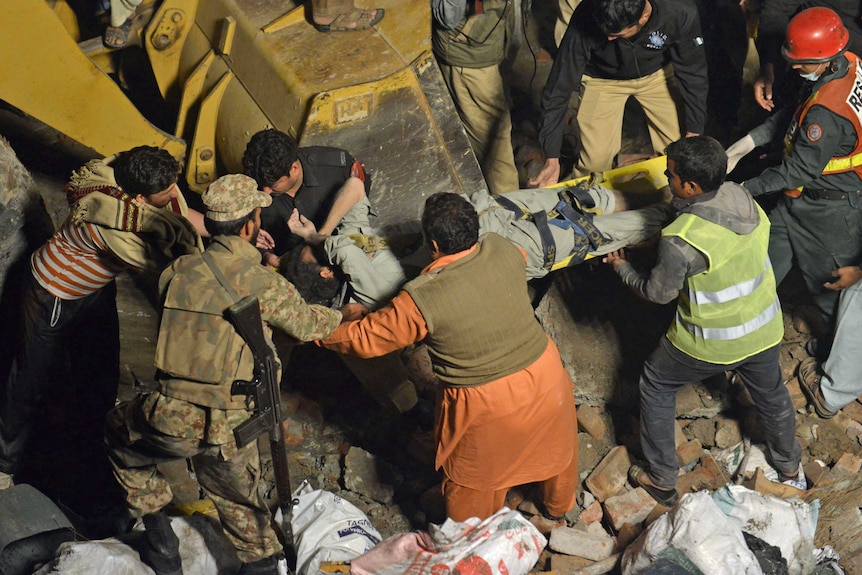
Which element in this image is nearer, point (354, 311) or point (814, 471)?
point (354, 311)

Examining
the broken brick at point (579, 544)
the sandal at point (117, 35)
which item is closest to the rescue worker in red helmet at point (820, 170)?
the broken brick at point (579, 544)

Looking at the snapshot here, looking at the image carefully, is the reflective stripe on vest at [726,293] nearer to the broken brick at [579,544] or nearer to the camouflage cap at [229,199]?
the broken brick at [579,544]

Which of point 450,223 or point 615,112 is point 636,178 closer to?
point 615,112

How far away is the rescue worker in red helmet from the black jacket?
1.79 ft

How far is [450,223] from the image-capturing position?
3332 millimetres

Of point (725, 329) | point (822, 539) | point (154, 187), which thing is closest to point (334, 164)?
point (154, 187)

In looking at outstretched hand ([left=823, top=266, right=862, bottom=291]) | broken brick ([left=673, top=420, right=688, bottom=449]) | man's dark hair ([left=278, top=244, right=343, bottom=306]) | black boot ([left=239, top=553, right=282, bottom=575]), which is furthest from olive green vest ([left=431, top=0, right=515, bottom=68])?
black boot ([left=239, top=553, right=282, bottom=575])

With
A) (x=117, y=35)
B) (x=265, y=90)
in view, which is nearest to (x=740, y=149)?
(x=265, y=90)

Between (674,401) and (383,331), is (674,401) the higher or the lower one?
the lower one

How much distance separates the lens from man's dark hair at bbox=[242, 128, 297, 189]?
3.92 metres

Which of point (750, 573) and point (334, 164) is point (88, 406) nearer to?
point (334, 164)

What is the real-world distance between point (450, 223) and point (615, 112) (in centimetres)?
215

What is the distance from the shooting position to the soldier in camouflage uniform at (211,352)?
323cm

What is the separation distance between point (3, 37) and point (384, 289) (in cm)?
235
